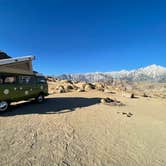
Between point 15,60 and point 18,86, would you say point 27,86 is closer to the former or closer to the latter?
point 18,86

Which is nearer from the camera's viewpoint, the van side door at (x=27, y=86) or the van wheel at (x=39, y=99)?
the van side door at (x=27, y=86)

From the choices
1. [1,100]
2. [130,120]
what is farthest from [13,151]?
[130,120]

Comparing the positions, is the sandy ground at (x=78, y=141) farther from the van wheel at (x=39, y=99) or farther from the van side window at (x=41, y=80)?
the van side window at (x=41, y=80)

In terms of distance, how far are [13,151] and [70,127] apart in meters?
3.07

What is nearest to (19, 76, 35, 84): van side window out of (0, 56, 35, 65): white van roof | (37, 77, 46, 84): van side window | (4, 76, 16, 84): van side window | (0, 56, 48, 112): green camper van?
(0, 56, 48, 112): green camper van

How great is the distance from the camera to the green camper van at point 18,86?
31.3ft

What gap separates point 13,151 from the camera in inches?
196

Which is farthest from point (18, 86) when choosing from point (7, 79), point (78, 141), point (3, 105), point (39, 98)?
point (78, 141)

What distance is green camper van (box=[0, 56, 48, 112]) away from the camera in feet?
31.3

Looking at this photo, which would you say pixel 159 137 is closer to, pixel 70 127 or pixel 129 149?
pixel 129 149

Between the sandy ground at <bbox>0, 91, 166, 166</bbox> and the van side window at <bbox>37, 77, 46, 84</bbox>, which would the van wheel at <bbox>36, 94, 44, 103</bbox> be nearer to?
the van side window at <bbox>37, 77, 46, 84</bbox>

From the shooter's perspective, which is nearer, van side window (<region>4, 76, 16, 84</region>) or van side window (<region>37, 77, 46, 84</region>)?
van side window (<region>4, 76, 16, 84</region>)

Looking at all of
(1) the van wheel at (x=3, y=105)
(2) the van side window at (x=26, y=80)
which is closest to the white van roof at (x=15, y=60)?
(2) the van side window at (x=26, y=80)

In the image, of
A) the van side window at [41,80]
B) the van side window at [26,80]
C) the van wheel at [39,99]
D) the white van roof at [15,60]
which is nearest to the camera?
the van side window at [26,80]
